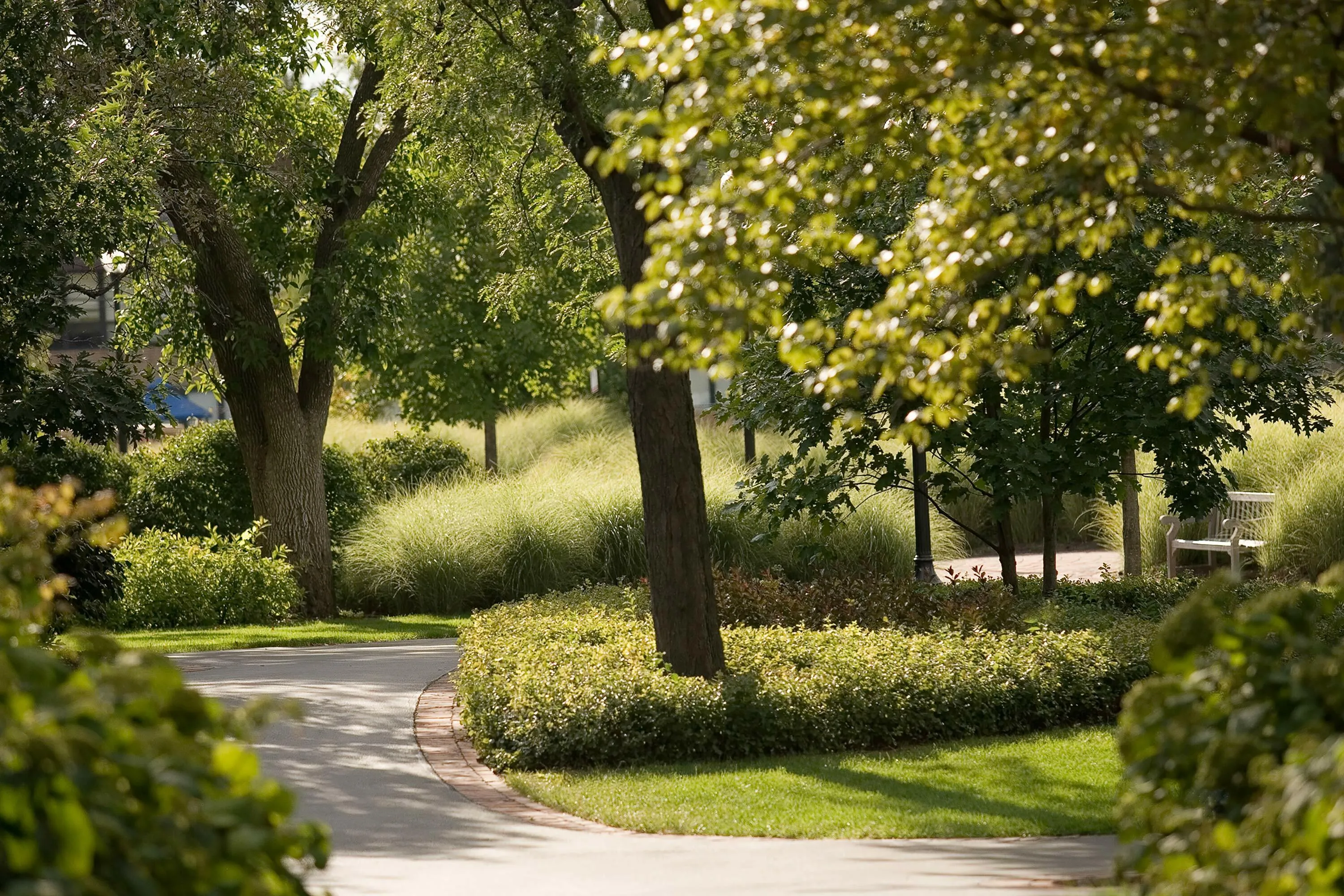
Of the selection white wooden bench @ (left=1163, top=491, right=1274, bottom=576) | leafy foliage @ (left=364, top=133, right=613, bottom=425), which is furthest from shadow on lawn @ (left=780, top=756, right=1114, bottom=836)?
leafy foliage @ (left=364, top=133, right=613, bottom=425)

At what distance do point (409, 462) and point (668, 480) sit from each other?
15753 mm

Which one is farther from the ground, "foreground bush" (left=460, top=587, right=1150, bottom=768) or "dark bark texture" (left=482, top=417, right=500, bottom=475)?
"dark bark texture" (left=482, top=417, right=500, bottom=475)

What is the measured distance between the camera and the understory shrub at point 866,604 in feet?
39.8

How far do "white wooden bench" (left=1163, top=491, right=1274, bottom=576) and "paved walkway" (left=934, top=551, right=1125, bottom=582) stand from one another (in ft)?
3.19

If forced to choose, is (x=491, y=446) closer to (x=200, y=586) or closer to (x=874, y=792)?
(x=200, y=586)

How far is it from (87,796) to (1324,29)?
3.91 m

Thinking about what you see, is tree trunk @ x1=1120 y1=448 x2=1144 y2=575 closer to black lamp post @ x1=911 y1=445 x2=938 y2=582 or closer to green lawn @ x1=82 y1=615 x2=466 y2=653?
black lamp post @ x1=911 y1=445 x2=938 y2=582

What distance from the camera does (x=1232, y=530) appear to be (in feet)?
57.9

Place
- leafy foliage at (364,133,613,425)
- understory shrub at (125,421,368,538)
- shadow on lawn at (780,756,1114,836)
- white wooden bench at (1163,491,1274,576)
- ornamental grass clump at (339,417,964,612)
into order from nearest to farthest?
shadow on lawn at (780,756,1114,836)
white wooden bench at (1163,491,1274,576)
ornamental grass clump at (339,417,964,612)
understory shrub at (125,421,368,538)
leafy foliage at (364,133,613,425)

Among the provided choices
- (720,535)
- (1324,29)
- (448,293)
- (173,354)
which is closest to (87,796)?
(1324,29)

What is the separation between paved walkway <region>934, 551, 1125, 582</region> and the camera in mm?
19359

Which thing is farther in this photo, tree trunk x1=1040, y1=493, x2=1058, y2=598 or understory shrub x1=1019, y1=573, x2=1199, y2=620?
tree trunk x1=1040, y1=493, x2=1058, y2=598

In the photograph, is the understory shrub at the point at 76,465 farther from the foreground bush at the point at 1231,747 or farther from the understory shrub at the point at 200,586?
the foreground bush at the point at 1231,747

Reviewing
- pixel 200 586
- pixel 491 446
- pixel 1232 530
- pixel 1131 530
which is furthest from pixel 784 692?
pixel 491 446
